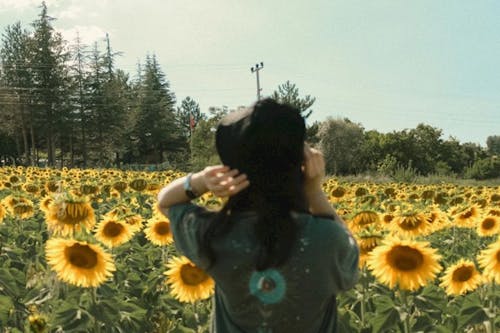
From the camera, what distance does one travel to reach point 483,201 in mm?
7137

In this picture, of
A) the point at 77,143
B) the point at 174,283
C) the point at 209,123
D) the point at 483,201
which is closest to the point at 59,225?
the point at 174,283

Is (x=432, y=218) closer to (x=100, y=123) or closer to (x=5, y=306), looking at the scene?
(x=5, y=306)

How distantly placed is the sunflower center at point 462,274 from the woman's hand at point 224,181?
204 centimetres

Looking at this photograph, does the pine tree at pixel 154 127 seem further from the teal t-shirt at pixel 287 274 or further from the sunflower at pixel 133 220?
the teal t-shirt at pixel 287 274

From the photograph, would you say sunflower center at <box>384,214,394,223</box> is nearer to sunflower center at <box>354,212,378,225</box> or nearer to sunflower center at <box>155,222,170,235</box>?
sunflower center at <box>354,212,378,225</box>

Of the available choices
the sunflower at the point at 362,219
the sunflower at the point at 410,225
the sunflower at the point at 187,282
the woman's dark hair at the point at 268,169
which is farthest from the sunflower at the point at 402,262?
the sunflower at the point at 362,219

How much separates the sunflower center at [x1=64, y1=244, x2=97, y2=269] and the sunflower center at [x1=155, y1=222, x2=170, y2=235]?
4.25ft

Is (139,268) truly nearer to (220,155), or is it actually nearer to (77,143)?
(220,155)

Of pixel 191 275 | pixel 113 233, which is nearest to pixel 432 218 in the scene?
pixel 191 275

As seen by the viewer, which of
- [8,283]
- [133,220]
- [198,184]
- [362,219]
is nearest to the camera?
[198,184]

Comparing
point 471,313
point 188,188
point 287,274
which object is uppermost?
point 188,188

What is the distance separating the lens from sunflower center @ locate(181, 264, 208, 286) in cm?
318

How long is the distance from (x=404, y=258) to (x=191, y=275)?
3.50 feet

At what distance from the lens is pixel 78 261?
9.45ft
